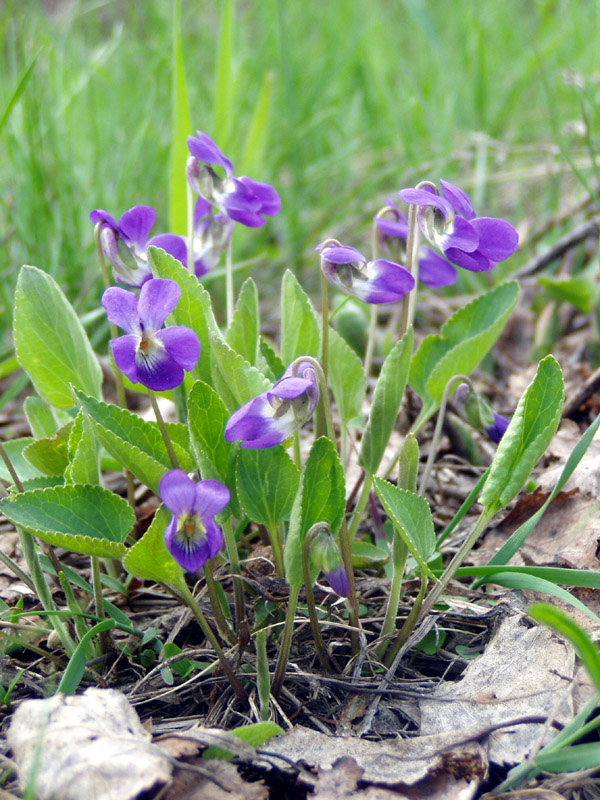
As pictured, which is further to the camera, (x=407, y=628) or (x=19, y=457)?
(x=19, y=457)

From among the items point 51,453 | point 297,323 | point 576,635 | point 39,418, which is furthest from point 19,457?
point 576,635

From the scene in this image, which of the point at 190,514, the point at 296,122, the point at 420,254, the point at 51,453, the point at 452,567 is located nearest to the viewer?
the point at 190,514

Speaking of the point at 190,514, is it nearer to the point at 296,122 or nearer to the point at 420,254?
the point at 420,254

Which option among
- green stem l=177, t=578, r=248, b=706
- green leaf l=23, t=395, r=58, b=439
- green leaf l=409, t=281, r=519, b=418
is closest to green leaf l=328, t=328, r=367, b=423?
green leaf l=409, t=281, r=519, b=418

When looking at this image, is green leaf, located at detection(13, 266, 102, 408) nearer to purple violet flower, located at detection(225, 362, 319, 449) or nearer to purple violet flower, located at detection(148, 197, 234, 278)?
purple violet flower, located at detection(148, 197, 234, 278)

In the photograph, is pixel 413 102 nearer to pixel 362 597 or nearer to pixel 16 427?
pixel 16 427

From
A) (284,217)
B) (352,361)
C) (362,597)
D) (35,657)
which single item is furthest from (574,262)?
(35,657)
